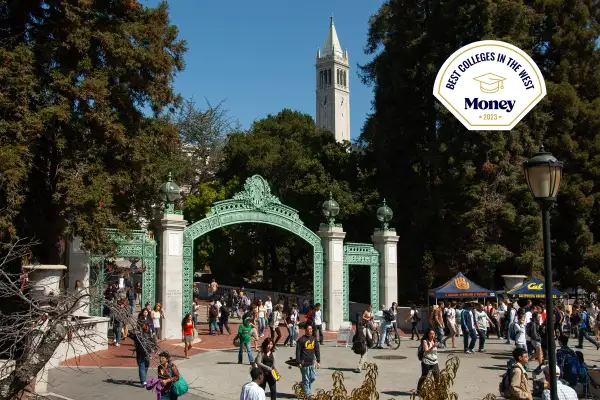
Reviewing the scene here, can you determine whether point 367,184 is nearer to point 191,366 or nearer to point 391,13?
point 391,13

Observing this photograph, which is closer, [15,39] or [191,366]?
[191,366]

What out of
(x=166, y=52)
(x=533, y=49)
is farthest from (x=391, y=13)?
(x=166, y=52)

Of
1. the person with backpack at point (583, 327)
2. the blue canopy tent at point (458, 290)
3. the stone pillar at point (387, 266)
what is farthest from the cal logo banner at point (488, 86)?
the stone pillar at point (387, 266)

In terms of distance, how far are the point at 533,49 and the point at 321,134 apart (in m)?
13.3

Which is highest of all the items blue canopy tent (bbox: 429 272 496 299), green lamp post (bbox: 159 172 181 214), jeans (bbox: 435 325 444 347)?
green lamp post (bbox: 159 172 181 214)

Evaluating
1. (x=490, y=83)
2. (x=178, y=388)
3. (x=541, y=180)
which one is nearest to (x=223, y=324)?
(x=178, y=388)

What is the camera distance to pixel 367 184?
115ft

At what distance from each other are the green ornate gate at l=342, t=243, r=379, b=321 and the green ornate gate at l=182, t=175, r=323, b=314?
3.63ft

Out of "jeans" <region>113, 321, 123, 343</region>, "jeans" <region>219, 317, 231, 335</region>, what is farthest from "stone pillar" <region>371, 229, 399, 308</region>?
"jeans" <region>113, 321, 123, 343</region>

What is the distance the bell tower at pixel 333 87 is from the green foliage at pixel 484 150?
102m

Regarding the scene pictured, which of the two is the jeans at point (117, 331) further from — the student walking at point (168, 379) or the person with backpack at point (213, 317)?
the student walking at point (168, 379)

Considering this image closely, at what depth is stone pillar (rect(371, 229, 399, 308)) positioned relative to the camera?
2512 centimetres

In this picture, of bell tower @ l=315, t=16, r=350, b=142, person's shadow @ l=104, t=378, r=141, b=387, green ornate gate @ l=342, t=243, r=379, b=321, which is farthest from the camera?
bell tower @ l=315, t=16, r=350, b=142

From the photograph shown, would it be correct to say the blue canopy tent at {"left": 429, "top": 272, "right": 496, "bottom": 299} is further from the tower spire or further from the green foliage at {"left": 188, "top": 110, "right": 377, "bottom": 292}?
the tower spire
